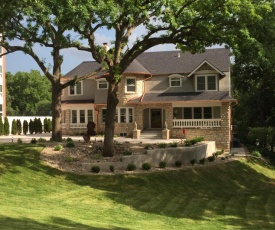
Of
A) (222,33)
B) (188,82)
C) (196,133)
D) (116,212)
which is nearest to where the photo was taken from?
(116,212)

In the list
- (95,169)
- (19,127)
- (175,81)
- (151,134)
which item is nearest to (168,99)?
(175,81)

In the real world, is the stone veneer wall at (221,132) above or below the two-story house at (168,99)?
below

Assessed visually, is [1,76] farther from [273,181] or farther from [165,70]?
[273,181]

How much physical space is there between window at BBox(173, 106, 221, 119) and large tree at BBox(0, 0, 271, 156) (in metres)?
14.5

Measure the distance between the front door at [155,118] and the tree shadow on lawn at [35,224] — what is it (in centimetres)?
2763

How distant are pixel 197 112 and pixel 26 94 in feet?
268

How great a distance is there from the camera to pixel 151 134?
113ft

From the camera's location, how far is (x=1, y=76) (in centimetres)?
6078

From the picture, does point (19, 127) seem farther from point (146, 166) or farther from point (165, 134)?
point (146, 166)

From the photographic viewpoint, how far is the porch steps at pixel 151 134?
3378cm

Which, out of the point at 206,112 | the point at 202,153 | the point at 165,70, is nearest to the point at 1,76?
the point at 165,70

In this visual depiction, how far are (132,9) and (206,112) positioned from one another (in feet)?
63.7

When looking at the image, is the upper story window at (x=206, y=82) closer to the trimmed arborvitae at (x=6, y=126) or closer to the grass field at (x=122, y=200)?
the grass field at (x=122, y=200)

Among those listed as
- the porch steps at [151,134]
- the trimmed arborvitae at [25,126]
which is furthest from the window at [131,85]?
the trimmed arborvitae at [25,126]
